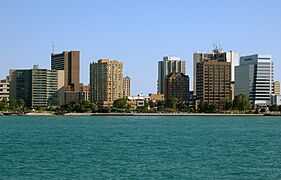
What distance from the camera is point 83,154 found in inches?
1797

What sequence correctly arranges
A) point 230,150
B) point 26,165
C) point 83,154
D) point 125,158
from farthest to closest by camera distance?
point 230,150
point 83,154
point 125,158
point 26,165

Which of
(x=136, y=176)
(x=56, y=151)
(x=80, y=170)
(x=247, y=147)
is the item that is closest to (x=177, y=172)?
(x=136, y=176)

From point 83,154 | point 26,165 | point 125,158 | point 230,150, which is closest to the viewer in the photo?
point 26,165

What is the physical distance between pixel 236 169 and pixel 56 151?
55.1 ft

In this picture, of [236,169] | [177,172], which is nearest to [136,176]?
[177,172]

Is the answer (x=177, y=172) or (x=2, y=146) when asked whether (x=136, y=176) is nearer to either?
(x=177, y=172)

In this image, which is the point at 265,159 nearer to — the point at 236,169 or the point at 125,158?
the point at 236,169

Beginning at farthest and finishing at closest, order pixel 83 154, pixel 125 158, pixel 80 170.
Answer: pixel 83 154 < pixel 125 158 < pixel 80 170

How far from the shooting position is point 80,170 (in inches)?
1406

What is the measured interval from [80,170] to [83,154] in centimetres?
997

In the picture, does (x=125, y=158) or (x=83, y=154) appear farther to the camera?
(x=83, y=154)

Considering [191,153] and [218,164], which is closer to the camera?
[218,164]

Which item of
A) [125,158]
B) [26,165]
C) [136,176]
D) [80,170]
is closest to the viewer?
[136,176]

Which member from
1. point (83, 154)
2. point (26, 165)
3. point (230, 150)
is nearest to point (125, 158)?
point (83, 154)
